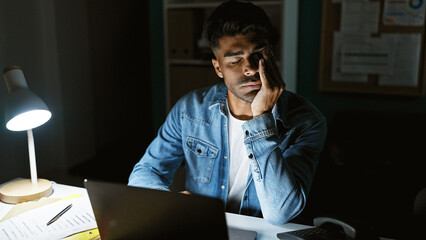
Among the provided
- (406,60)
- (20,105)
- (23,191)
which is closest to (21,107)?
(20,105)

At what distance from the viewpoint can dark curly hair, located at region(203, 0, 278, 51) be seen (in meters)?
1.59

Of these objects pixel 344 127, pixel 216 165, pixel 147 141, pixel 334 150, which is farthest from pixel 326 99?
pixel 147 141

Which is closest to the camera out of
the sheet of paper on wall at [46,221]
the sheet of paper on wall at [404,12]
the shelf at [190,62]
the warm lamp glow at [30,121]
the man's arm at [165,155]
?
the sheet of paper on wall at [46,221]

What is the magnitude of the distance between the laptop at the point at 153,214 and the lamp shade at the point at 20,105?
1.70ft

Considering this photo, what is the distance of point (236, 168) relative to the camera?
165 centimetres

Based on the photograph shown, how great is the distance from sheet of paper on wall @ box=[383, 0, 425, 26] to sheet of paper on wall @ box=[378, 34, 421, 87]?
0.09m

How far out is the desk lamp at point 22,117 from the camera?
1.40 meters

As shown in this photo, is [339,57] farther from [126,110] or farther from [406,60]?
[126,110]

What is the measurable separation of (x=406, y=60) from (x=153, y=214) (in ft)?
8.71

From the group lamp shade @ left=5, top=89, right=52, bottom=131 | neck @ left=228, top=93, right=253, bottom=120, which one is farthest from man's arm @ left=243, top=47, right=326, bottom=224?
lamp shade @ left=5, top=89, right=52, bottom=131

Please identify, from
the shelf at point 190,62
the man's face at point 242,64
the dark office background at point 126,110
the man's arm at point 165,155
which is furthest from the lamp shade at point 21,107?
the shelf at point 190,62

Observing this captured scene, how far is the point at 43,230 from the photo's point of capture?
1282 mm

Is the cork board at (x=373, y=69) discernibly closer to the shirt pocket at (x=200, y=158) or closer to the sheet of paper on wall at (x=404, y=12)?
the sheet of paper on wall at (x=404, y=12)

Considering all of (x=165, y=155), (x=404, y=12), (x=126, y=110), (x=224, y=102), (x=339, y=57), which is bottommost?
(x=126, y=110)
